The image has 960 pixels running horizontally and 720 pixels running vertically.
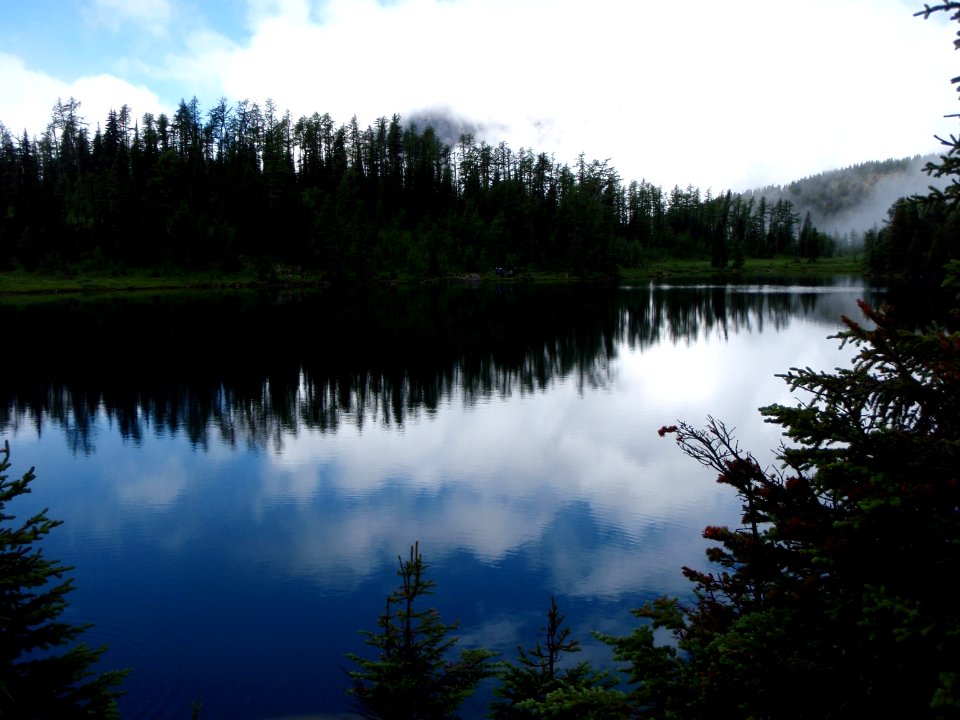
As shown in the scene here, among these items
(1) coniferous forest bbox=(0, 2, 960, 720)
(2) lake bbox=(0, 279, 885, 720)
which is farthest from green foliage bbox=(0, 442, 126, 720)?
(2) lake bbox=(0, 279, 885, 720)

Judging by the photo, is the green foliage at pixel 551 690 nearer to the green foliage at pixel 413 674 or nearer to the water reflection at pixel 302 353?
the green foliage at pixel 413 674

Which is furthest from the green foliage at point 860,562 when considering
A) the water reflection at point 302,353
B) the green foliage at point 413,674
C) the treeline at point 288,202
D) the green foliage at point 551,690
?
the treeline at point 288,202

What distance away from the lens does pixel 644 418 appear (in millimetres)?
35938

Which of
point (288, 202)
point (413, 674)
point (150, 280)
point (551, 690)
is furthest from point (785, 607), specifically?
point (288, 202)

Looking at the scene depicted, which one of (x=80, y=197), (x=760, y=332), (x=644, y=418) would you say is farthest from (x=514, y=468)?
(x=80, y=197)

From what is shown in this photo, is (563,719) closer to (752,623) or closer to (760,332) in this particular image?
(752,623)

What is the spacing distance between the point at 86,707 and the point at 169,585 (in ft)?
31.9

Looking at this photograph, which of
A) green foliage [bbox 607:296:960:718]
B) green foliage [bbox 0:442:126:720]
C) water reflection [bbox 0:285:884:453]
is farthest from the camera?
water reflection [bbox 0:285:884:453]

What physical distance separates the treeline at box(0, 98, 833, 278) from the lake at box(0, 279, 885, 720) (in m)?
64.9

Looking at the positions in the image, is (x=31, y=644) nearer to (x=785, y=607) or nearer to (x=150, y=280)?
(x=785, y=607)

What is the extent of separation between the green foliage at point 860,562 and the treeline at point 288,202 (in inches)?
5030

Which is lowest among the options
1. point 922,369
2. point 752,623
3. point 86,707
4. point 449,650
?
point 449,650

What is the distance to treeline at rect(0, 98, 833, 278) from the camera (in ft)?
398

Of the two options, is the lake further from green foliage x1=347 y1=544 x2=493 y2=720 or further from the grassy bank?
the grassy bank
